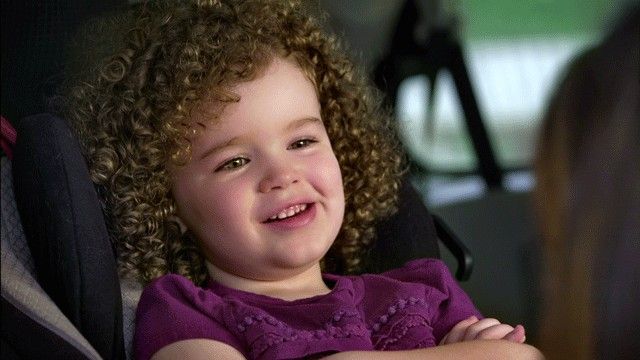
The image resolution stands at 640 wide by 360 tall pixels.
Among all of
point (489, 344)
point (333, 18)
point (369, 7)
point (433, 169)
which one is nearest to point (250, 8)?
point (489, 344)

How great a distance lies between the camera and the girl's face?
149 centimetres

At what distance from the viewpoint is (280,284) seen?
156 cm

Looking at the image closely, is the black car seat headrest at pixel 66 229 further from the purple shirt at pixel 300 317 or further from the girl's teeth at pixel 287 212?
the girl's teeth at pixel 287 212

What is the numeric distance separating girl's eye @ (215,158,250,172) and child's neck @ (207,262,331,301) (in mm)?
156

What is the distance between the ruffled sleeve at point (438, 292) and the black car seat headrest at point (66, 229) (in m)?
0.44

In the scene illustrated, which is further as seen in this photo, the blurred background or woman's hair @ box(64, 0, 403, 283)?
the blurred background

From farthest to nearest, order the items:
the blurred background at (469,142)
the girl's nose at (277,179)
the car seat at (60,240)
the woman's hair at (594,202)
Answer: the blurred background at (469,142)
the girl's nose at (277,179)
the car seat at (60,240)
the woman's hair at (594,202)

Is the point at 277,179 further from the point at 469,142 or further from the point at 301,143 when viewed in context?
the point at 469,142

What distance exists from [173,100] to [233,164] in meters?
0.12

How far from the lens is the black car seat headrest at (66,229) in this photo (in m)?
1.36

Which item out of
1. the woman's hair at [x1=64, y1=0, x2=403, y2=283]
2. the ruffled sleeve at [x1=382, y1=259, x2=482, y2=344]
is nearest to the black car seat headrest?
the woman's hair at [x1=64, y1=0, x2=403, y2=283]

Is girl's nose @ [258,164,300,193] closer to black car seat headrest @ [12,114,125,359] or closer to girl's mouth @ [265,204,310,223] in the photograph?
girl's mouth @ [265,204,310,223]

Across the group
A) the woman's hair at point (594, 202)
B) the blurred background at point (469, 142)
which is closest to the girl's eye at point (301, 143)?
the blurred background at point (469, 142)

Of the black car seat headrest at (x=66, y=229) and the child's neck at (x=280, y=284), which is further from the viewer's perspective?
the child's neck at (x=280, y=284)
